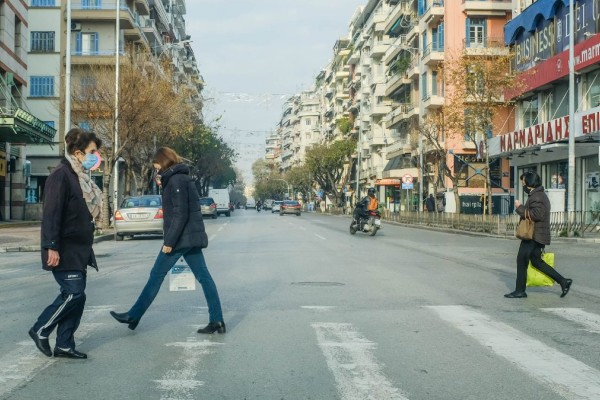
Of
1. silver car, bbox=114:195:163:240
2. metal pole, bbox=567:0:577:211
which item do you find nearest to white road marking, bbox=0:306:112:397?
silver car, bbox=114:195:163:240

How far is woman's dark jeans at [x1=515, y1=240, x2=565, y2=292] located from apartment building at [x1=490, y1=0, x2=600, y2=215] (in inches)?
746

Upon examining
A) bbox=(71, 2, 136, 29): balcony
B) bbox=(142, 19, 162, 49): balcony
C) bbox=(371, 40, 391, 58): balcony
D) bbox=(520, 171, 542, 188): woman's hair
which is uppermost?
bbox=(371, 40, 391, 58): balcony

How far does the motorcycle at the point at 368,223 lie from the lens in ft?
93.8

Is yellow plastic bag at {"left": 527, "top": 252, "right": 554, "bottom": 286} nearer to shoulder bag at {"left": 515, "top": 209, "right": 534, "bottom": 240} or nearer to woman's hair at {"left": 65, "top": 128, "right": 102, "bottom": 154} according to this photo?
shoulder bag at {"left": 515, "top": 209, "right": 534, "bottom": 240}

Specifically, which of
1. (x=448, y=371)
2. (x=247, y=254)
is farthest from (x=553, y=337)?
(x=247, y=254)

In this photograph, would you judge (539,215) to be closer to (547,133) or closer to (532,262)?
(532,262)

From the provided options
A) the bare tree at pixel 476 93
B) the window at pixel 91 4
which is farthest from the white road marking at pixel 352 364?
the window at pixel 91 4

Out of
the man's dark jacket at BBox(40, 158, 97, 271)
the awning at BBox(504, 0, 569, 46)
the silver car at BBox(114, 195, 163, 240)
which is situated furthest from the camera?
the awning at BBox(504, 0, 569, 46)

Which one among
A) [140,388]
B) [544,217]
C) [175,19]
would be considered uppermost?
[175,19]

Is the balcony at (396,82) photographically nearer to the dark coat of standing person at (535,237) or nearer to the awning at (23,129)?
the awning at (23,129)

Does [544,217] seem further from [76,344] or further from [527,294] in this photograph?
[76,344]

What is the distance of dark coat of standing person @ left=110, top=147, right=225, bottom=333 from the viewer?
722cm

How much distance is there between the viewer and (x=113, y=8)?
54.2 meters

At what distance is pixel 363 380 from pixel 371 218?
23291mm
